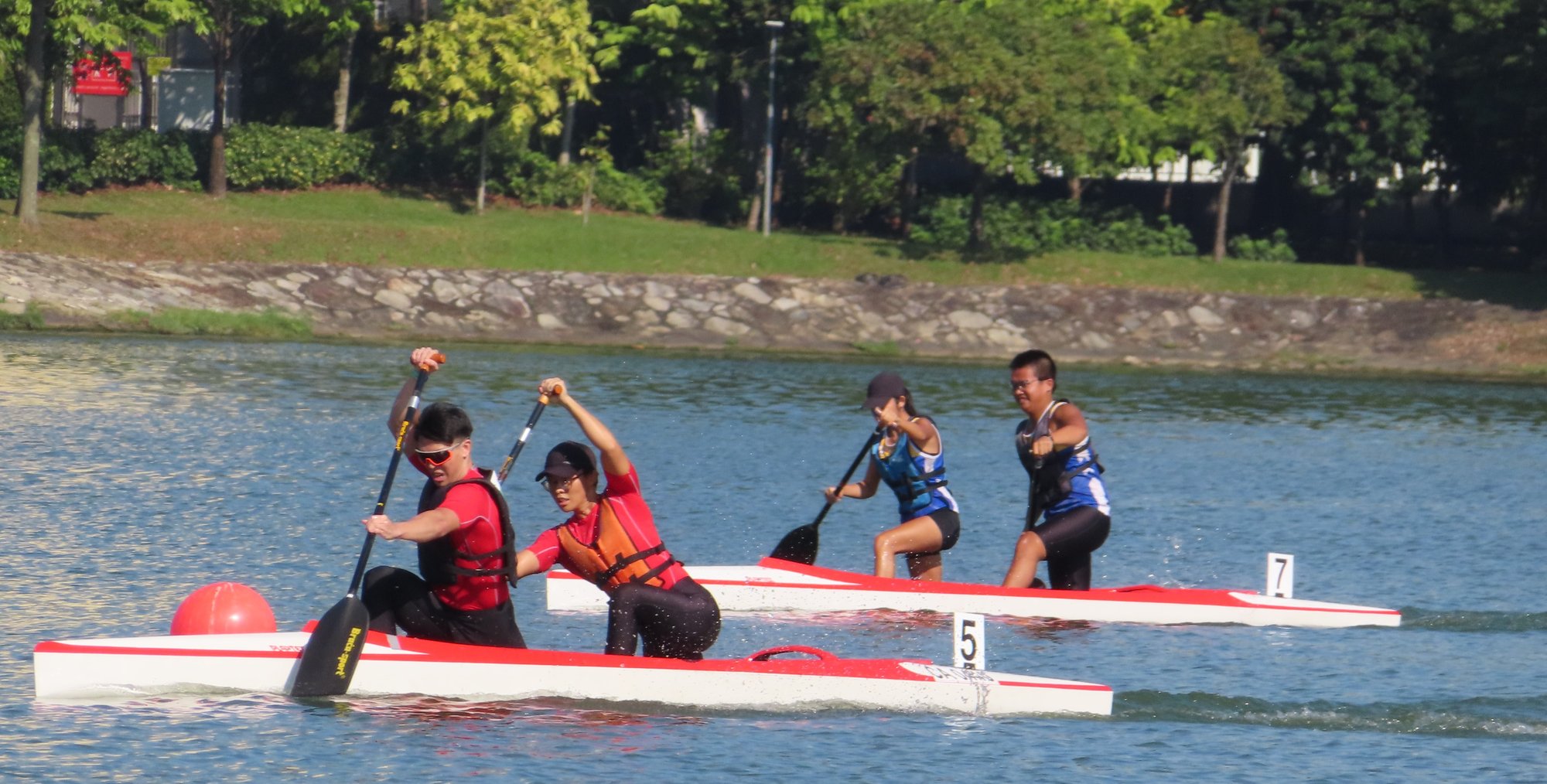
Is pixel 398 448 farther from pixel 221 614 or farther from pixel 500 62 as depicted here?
pixel 500 62

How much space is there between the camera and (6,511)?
18.1 m

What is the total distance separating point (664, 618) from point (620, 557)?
48cm

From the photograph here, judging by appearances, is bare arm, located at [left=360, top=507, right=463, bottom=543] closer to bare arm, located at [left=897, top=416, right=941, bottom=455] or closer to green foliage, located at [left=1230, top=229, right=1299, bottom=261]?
bare arm, located at [left=897, top=416, right=941, bottom=455]

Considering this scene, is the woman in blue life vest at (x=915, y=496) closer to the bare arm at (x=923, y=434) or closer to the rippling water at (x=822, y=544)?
the bare arm at (x=923, y=434)

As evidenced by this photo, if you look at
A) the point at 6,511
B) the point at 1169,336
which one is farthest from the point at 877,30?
the point at 6,511

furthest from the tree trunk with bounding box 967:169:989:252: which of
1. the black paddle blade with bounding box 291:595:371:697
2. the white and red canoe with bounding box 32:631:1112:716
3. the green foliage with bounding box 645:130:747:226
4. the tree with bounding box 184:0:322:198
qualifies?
the black paddle blade with bounding box 291:595:371:697

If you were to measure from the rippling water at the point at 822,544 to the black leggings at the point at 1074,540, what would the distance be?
1.45 feet

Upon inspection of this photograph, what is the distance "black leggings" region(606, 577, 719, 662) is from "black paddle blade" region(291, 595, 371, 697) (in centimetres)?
139

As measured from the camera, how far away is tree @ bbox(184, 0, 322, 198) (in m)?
45.5

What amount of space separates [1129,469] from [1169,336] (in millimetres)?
16468

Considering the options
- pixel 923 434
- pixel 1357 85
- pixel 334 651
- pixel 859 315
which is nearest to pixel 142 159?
pixel 859 315

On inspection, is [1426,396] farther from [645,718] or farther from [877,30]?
[645,718]

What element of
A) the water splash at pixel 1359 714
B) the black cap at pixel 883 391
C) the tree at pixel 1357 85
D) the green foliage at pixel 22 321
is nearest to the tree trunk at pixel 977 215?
the tree at pixel 1357 85

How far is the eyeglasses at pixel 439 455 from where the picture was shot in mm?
10430
